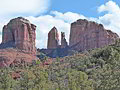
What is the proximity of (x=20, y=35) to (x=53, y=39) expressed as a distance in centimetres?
2052

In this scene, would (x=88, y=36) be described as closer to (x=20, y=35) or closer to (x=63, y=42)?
(x=63, y=42)

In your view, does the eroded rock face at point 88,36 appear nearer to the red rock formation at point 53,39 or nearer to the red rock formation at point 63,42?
the red rock formation at point 63,42

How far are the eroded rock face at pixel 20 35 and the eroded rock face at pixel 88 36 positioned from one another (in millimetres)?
19207

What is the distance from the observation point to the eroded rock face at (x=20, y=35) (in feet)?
422

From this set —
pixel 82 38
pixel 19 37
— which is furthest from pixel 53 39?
pixel 19 37

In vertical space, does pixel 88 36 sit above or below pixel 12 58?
above

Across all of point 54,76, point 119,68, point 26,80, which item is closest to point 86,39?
point 54,76

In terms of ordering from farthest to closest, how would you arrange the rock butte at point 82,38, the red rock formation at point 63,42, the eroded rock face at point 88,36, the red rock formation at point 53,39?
the red rock formation at point 53,39 → the red rock formation at point 63,42 → the rock butte at point 82,38 → the eroded rock face at point 88,36

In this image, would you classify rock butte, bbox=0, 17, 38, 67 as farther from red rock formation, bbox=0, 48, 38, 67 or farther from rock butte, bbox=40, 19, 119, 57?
rock butte, bbox=40, 19, 119, 57

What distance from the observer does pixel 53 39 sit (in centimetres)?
14762

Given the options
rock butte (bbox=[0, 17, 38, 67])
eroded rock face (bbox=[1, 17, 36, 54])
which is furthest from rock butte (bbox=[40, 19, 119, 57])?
rock butte (bbox=[0, 17, 38, 67])

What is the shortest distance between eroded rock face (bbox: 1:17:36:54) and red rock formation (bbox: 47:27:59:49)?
1380cm

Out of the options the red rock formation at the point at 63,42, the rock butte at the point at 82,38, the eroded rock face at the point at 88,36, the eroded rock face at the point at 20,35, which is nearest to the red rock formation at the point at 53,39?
the rock butte at the point at 82,38

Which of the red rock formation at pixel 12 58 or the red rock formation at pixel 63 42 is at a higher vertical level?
the red rock formation at pixel 63 42
